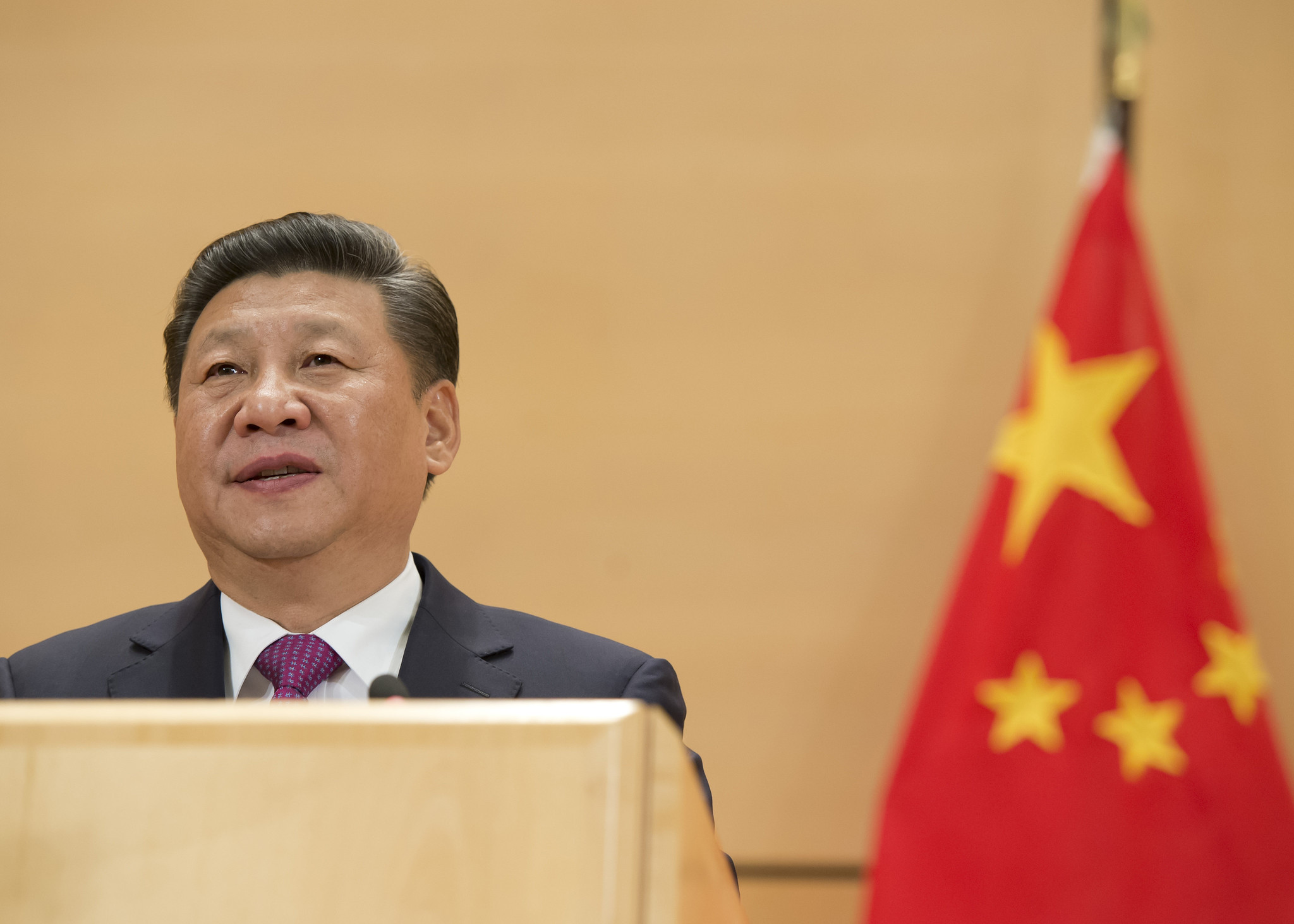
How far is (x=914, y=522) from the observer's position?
191 cm

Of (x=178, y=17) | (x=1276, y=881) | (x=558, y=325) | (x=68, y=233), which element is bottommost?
(x=1276, y=881)

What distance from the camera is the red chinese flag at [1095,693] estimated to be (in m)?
1.53

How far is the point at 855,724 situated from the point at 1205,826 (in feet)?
1.71

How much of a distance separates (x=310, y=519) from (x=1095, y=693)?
3.40ft

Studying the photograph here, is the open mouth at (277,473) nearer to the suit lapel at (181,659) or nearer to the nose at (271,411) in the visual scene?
the nose at (271,411)

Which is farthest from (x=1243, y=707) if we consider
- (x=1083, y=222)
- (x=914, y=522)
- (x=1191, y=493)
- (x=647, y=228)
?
(x=647, y=228)

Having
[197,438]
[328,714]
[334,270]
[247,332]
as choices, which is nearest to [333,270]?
[334,270]

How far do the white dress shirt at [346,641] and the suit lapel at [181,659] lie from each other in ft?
0.05

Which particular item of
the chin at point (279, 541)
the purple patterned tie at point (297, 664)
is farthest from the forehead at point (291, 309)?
the purple patterned tie at point (297, 664)

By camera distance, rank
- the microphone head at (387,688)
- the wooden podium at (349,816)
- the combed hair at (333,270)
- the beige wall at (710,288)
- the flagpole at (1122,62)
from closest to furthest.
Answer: the wooden podium at (349,816) < the microphone head at (387,688) < the combed hair at (333,270) < the flagpole at (1122,62) < the beige wall at (710,288)

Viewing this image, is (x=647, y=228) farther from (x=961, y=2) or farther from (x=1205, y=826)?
(x=1205, y=826)

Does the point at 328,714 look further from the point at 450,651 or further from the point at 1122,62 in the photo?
the point at 1122,62

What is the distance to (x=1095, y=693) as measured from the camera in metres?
1.58

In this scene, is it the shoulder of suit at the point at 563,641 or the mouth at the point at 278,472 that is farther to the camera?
the shoulder of suit at the point at 563,641
